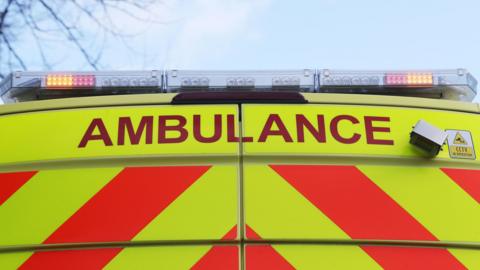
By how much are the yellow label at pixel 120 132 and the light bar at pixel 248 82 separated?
0.52 meters

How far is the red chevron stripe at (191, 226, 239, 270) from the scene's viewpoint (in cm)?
219

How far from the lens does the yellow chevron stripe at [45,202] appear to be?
2328mm

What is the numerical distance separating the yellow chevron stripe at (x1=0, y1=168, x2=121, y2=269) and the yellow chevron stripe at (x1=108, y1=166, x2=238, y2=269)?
24 centimetres

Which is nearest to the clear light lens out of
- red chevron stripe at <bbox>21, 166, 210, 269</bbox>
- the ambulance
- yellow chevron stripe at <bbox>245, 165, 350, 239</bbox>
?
the ambulance

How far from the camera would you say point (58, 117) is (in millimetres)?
2598

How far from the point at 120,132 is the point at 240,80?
2.60 ft

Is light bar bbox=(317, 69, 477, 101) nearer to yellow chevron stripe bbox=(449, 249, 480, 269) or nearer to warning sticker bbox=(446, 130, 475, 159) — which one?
warning sticker bbox=(446, 130, 475, 159)

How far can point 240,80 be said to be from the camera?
3156mm

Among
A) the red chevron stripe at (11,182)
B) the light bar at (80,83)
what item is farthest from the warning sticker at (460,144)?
the red chevron stripe at (11,182)

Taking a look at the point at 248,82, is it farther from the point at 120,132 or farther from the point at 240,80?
the point at 120,132

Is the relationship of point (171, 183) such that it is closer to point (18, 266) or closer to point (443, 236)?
point (18, 266)

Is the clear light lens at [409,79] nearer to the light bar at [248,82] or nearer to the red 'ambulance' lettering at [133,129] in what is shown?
the light bar at [248,82]

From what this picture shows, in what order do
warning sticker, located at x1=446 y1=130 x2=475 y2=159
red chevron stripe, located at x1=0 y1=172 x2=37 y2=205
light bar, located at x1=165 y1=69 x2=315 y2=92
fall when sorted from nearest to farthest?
red chevron stripe, located at x1=0 y1=172 x2=37 y2=205, warning sticker, located at x1=446 y1=130 x2=475 y2=159, light bar, located at x1=165 y1=69 x2=315 y2=92

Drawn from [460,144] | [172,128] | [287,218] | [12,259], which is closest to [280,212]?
[287,218]
